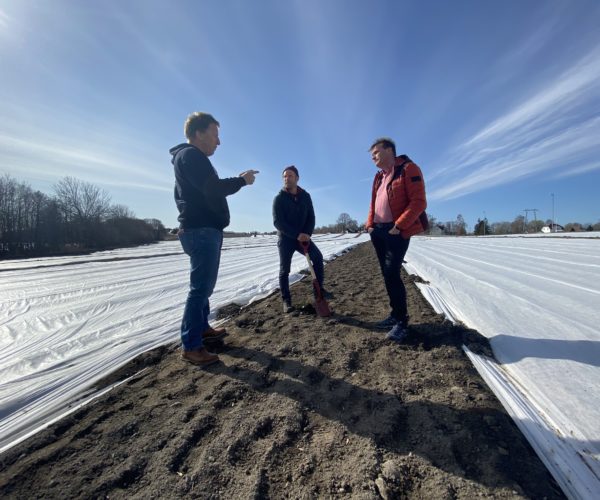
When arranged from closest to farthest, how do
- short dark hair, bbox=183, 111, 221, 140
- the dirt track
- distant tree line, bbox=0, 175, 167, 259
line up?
1. the dirt track
2. short dark hair, bbox=183, 111, 221, 140
3. distant tree line, bbox=0, 175, 167, 259

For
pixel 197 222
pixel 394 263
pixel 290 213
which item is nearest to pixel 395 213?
pixel 394 263

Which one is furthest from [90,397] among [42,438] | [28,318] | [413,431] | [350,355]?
[28,318]

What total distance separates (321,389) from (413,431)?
63 centimetres

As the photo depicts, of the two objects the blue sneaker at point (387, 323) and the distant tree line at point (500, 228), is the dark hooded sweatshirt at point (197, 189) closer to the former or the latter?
the blue sneaker at point (387, 323)

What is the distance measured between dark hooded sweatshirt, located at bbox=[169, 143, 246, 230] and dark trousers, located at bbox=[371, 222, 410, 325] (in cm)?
154

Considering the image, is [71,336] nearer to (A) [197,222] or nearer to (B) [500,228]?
(A) [197,222]

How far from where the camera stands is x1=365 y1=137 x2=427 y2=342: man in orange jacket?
92.9 inches

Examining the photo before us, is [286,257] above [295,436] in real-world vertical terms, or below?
above

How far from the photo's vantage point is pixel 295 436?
1.46m

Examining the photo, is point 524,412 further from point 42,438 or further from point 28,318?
point 28,318

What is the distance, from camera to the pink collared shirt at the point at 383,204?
8.46 feet

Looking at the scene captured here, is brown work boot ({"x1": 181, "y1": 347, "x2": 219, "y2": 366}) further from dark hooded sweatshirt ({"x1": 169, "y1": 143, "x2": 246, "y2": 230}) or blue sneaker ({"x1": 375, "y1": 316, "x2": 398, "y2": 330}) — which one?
blue sneaker ({"x1": 375, "y1": 316, "x2": 398, "y2": 330})

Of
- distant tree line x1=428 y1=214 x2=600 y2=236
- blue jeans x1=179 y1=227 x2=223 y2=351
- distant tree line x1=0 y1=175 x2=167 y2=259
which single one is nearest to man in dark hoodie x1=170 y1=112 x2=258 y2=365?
blue jeans x1=179 y1=227 x2=223 y2=351

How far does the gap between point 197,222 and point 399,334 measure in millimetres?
2146
